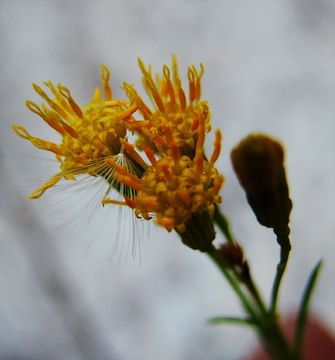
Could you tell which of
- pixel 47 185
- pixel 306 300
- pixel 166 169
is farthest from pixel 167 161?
pixel 306 300

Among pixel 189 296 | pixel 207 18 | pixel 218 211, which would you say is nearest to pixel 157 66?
pixel 207 18

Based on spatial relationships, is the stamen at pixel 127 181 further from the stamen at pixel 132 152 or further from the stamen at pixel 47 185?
the stamen at pixel 47 185

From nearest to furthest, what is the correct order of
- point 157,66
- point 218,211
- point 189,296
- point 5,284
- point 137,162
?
point 137,162, point 218,211, point 189,296, point 5,284, point 157,66

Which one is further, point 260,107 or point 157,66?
point 157,66

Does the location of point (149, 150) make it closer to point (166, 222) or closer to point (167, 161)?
point (167, 161)

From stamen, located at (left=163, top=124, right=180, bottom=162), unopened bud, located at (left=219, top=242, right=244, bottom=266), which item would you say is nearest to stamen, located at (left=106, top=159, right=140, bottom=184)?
stamen, located at (left=163, top=124, right=180, bottom=162)

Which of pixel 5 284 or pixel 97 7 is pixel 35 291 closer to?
pixel 5 284

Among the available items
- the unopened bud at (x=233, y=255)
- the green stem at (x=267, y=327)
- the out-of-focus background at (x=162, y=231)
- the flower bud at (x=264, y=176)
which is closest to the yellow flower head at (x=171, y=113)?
the flower bud at (x=264, y=176)
